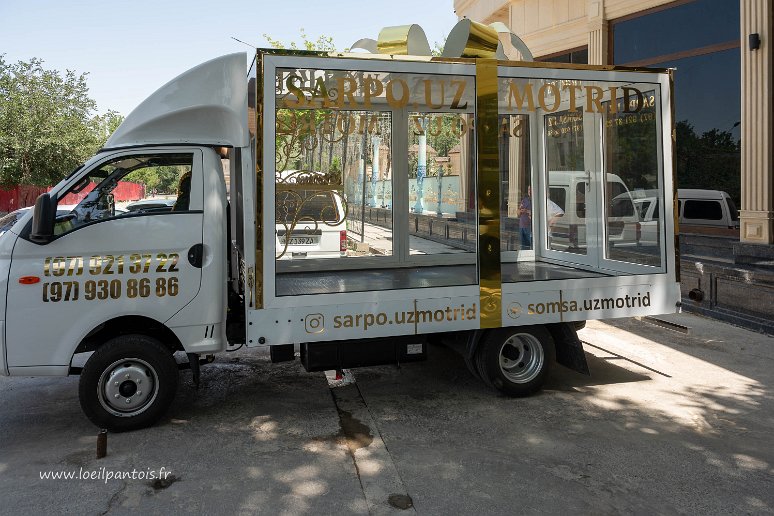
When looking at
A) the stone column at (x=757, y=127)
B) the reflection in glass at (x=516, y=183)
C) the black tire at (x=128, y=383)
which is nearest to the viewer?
the black tire at (x=128, y=383)

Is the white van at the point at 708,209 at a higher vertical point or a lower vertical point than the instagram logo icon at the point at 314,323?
higher

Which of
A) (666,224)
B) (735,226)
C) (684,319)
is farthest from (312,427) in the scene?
(735,226)

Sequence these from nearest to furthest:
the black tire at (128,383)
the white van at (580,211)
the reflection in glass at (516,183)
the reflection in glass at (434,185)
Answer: the black tire at (128,383), the white van at (580,211), the reflection in glass at (434,185), the reflection in glass at (516,183)

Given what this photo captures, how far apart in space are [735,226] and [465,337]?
8.08 m

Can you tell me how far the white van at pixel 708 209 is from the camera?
39.4 feet

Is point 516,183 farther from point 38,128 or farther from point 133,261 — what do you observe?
point 38,128

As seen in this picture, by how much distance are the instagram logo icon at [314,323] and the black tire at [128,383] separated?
1084 mm

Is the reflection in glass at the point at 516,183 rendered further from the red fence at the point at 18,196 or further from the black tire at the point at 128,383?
the red fence at the point at 18,196

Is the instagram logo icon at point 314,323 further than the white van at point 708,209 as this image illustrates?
No

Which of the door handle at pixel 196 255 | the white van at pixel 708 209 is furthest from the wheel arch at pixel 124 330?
the white van at pixel 708 209

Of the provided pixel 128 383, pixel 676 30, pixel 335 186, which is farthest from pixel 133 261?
pixel 676 30

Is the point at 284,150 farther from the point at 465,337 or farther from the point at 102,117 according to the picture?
the point at 102,117

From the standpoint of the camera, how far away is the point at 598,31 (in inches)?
589

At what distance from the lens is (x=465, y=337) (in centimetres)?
602
